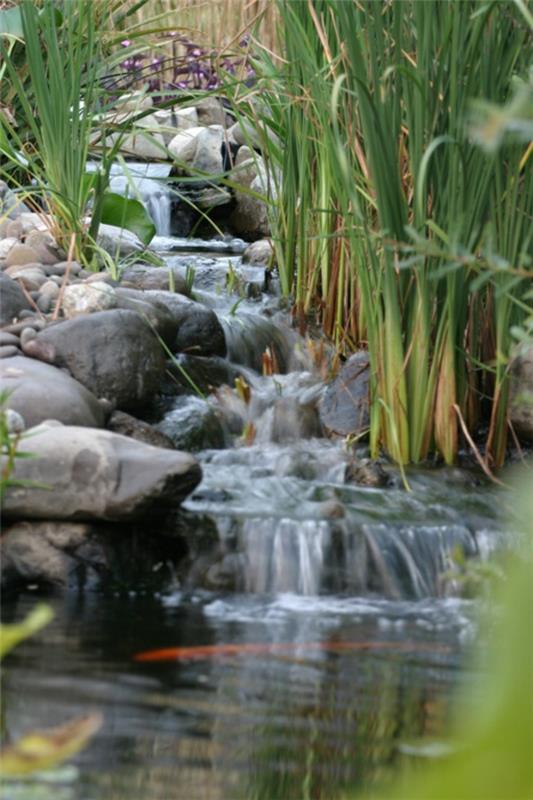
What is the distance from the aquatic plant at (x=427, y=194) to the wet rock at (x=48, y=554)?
1.11m

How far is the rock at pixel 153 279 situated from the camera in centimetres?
542

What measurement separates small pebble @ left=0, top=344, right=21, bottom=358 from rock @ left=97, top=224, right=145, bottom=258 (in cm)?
144

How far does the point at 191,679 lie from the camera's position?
240 centimetres

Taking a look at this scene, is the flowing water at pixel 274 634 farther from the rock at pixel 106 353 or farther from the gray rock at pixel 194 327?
the gray rock at pixel 194 327

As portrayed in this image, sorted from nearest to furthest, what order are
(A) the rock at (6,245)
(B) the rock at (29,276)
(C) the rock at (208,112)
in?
1. (B) the rock at (29,276)
2. (A) the rock at (6,245)
3. (C) the rock at (208,112)

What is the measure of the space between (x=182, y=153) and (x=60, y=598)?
740 centimetres

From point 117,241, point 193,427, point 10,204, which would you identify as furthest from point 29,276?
point 10,204

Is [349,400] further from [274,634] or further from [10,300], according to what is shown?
[274,634]

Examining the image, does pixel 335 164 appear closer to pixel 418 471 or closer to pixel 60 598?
pixel 418 471

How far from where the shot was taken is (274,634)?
111 inches

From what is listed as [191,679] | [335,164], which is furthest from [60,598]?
[335,164]

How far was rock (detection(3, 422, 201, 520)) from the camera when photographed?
10.7 ft

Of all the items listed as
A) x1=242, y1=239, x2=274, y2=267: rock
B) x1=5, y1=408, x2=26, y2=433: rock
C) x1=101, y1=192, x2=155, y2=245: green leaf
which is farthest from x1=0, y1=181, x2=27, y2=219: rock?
x1=5, y1=408, x2=26, y2=433: rock

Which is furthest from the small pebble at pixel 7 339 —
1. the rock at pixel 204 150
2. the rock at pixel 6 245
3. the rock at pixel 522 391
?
the rock at pixel 204 150
